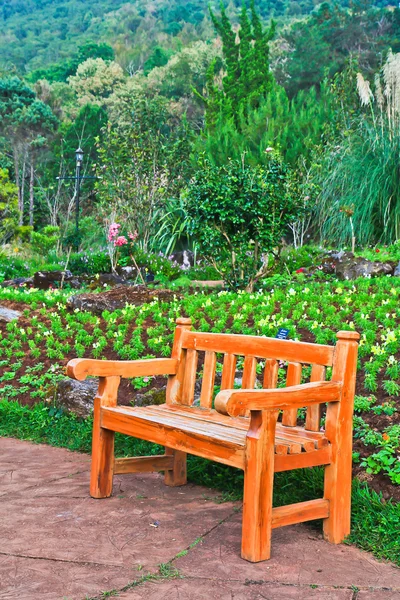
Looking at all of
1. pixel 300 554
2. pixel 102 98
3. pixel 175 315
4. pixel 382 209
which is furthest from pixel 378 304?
pixel 102 98

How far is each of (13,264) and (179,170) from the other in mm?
4144

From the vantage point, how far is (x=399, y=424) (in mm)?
3814

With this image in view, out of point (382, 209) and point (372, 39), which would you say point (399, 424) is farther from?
point (372, 39)

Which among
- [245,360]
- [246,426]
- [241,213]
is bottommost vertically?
[246,426]

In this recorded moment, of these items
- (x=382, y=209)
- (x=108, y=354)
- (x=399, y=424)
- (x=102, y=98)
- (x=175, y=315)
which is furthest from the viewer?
(x=102, y=98)

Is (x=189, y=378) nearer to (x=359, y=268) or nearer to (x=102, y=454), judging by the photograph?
(x=102, y=454)

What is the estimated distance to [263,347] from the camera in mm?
3539

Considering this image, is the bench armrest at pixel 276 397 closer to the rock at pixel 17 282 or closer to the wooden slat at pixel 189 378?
the wooden slat at pixel 189 378

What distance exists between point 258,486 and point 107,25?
2472 inches

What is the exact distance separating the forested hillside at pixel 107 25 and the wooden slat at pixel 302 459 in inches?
1805

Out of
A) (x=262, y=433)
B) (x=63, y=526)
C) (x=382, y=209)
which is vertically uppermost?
(x=382, y=209)

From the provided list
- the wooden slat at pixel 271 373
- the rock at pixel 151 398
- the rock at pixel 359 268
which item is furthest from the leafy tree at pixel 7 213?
the wooden slat at pixel 271 373

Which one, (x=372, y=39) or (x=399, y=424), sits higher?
(x=372, y=39)

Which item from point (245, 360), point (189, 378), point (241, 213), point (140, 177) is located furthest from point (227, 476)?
point (140, 177)
